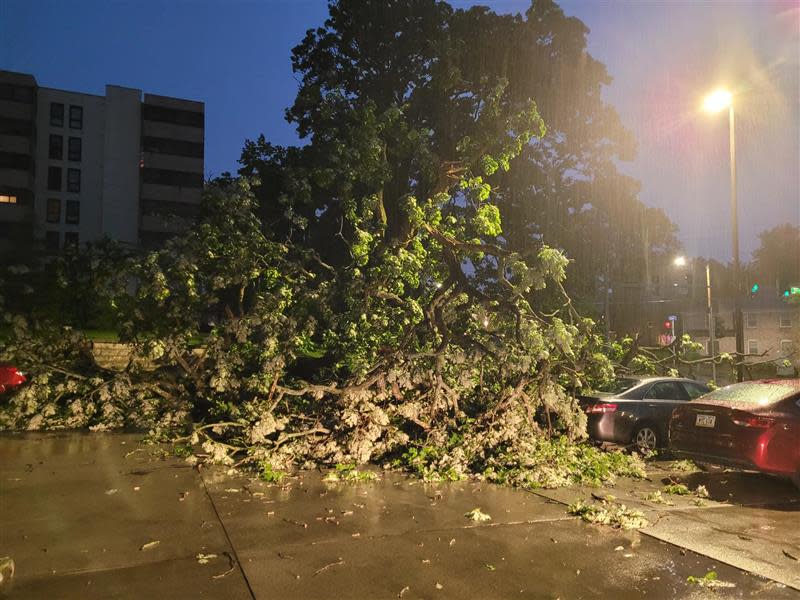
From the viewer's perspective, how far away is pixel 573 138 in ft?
68.1

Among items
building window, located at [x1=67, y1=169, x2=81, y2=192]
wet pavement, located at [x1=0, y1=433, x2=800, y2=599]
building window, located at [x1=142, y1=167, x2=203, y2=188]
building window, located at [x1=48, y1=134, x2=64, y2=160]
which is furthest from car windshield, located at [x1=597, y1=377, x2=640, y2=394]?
building window, located at [x1=48, y1=134, x2=64, y2=160]

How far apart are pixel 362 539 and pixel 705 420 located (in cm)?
469

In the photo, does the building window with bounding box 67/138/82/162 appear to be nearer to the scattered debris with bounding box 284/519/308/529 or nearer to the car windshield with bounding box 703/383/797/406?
the scattered debris with bounding box 284/519/308/529

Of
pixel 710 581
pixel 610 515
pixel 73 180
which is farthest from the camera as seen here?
pixel 73 180

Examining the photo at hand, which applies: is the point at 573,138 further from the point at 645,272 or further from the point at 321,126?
the point at 321,126

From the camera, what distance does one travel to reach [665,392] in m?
10.0

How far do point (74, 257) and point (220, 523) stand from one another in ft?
22.0

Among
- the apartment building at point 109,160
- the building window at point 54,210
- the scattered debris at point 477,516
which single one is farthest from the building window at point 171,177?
the scattered debris at point 477,516

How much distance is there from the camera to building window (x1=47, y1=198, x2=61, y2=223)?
51938 mm

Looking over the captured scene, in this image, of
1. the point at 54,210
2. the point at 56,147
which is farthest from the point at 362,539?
the point at 56,147

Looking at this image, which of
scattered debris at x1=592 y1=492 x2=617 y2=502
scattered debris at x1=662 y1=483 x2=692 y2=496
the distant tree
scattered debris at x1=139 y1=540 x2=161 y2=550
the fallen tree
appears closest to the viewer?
scattered debris at x1=139 y1=540 x2=161 y2=550

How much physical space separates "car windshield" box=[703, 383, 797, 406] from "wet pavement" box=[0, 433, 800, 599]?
104 centimetres

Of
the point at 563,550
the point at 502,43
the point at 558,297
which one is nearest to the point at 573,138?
the point at 502,43

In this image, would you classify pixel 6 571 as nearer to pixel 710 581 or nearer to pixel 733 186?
pixel 710 581
